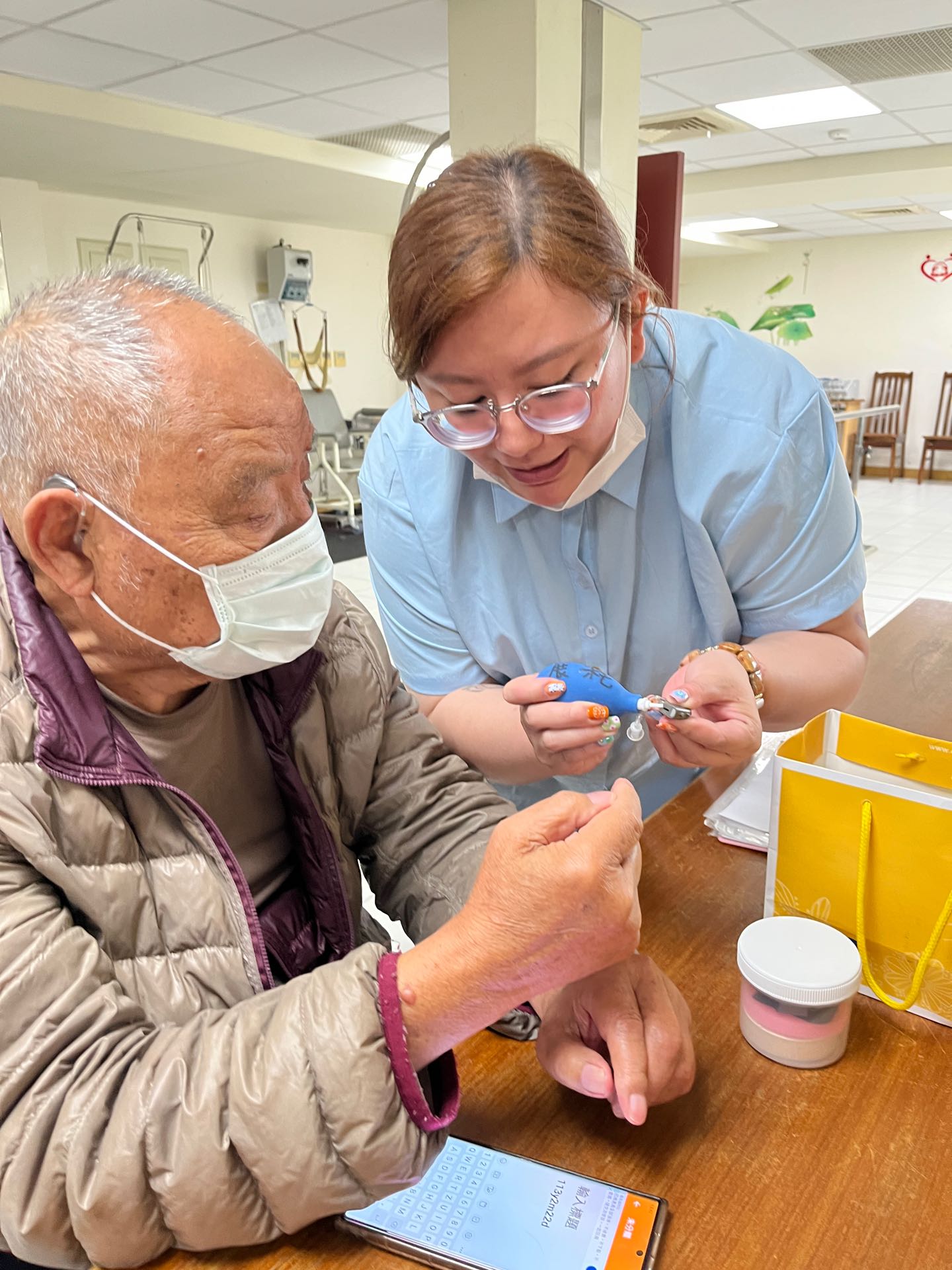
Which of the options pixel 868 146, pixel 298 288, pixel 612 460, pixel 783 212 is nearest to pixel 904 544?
pixel 868 146

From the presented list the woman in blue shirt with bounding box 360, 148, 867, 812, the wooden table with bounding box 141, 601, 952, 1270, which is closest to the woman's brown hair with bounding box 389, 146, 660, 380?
the woman in blue shirt with bounding box 360, 148, 867, 812

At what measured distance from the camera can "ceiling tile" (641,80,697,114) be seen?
573 cm

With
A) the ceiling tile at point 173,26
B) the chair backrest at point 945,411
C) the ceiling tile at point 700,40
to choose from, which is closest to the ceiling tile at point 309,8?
the ceiling tile at point 173,26

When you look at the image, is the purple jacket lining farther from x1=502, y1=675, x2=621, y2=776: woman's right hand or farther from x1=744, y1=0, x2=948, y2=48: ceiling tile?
x1=744, y1=0, x2=948, y2=48: ceiling tile

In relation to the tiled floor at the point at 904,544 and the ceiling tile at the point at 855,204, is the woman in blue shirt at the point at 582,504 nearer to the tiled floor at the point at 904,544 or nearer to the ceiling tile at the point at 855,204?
the tiled floor at the point at 904,544

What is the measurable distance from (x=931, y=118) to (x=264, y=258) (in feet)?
21.4

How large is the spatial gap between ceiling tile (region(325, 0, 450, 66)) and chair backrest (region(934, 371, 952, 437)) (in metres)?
10.1

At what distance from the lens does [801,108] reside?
20.8ft

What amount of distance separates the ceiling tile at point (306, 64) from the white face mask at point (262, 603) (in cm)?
457

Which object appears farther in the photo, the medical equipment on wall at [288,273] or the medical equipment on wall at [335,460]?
the medical equipment on wall at [288,273]

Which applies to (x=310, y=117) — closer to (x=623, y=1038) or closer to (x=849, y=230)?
(x=623, y=1038)

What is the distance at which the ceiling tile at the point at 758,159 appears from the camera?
7.88 m

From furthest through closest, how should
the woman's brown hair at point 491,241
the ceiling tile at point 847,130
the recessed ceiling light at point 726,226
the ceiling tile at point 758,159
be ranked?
the recessed ceiling light at point 726,226, the ceiling tile at point 758,159, the ceiling tile at point 847,130, the woman's brown hair at point 491,241

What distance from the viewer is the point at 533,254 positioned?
116 centimetres
